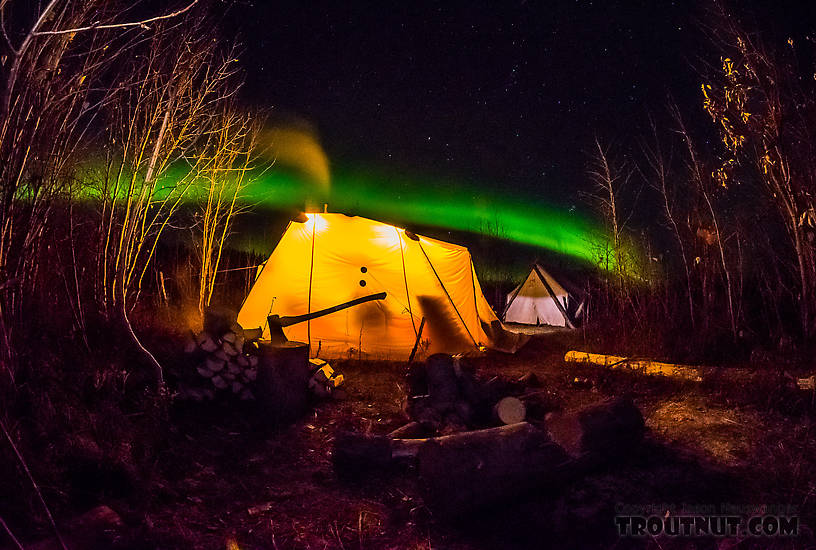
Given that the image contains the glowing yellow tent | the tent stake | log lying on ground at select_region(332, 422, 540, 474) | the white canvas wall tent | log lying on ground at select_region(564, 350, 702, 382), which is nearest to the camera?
log lying on ground at select_region(332, 422, 540, 474)

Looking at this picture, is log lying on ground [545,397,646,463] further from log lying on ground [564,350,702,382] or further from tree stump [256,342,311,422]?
log lying on ground [564,350,702,382]

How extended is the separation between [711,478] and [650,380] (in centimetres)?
311

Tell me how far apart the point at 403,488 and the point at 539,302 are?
15.8 meters

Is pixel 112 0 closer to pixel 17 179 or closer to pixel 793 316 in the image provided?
pixel 17 179

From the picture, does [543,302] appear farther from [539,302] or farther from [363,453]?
[363,453]

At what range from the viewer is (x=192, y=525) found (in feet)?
10.9

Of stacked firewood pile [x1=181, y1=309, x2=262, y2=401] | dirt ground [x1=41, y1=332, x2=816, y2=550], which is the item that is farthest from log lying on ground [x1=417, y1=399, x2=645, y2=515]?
stacked firewood pile [x1=181, y1=309, x2=262, y2=401]

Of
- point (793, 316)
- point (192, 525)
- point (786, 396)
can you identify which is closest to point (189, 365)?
point (192, 525)

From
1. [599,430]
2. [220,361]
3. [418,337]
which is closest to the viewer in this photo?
[599,430]

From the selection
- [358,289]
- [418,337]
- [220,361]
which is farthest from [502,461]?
[358,289]

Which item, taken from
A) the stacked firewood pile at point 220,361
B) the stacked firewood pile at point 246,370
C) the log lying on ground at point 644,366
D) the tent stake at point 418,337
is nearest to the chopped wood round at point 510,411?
the stacked firewood pile at point 246,370

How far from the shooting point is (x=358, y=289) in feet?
29.9

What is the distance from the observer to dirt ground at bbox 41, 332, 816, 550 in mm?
3225

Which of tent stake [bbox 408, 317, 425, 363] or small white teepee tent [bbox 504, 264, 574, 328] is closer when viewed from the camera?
tent stake [bbox 408, 317, 425, 363]
